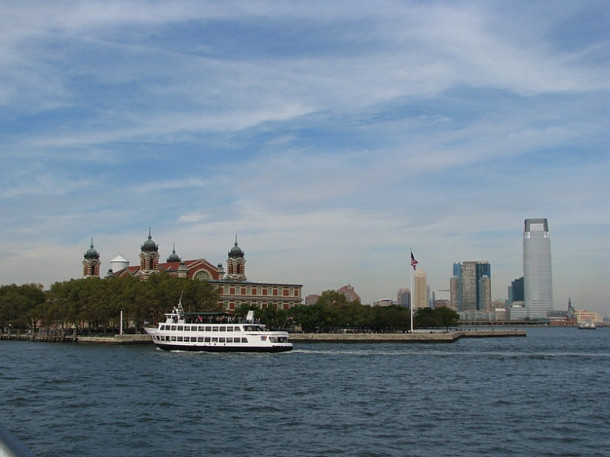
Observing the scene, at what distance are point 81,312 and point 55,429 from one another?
378ft

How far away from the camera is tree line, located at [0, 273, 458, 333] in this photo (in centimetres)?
13950

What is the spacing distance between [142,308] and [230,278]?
177 ft

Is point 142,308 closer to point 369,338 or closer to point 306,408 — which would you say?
point 369,338

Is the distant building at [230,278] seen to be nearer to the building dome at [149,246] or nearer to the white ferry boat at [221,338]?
the building dome at [149,246]

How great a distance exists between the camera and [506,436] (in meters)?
37.8

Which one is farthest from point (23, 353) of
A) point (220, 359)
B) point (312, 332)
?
point (312, 332)

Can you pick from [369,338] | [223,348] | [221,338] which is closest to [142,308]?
[221,338]

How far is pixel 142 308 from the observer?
136625 mm

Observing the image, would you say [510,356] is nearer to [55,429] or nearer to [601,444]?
[601,444]

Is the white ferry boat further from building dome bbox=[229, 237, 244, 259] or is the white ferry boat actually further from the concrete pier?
building dome bbox=[229, 237, 244, 259]

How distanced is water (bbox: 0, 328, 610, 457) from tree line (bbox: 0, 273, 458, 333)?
5473cm

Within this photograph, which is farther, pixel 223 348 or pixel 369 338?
pixel 369 338

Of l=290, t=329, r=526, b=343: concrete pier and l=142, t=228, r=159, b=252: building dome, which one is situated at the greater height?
l=142, t=228, r=159, b=252: building dome

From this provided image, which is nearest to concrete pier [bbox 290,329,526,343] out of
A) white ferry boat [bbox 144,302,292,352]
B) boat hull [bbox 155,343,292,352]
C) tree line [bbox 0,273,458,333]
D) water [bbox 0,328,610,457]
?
tree line [bbox 0,273,458,333]
